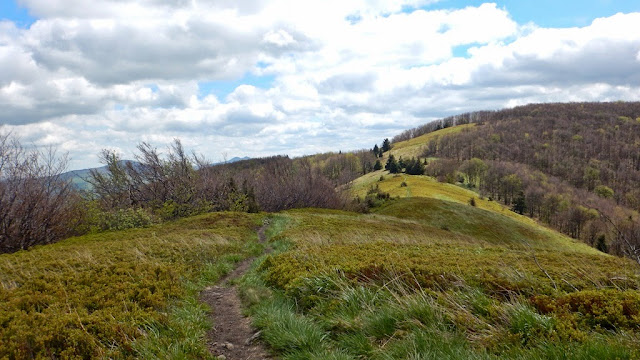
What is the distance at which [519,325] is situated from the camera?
15.0 feet

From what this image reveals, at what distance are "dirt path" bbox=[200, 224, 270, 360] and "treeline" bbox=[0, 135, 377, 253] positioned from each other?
23.1 metres

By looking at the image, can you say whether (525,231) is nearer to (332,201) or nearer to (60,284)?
(332,201)

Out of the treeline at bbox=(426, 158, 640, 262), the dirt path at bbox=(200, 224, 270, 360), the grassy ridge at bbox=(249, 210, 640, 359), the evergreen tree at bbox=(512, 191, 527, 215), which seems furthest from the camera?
the evergreen tree at bbox=(512, 191, 527, 215)

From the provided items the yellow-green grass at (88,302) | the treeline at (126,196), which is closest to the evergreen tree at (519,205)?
the treeline at (126,196)

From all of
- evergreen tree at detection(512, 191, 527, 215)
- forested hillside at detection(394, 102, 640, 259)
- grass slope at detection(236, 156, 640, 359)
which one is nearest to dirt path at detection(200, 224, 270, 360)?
grass slope at detection(236, 156, 640, 359)

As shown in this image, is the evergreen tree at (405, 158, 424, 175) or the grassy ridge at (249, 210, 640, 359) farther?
the evergreen tree at (405, 158, 424, 175)

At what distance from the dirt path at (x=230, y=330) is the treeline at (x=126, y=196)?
23097mm

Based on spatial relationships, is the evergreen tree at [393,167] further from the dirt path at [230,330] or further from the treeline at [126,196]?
the dirt path at [230,330]

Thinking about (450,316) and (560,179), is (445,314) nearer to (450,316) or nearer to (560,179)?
(450,316)

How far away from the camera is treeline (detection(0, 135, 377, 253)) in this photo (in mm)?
24438

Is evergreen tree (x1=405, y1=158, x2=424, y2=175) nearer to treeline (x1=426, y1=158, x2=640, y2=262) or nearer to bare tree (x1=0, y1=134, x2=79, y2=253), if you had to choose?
treeline (x1=426, y1=158, x2=640, y2=262)

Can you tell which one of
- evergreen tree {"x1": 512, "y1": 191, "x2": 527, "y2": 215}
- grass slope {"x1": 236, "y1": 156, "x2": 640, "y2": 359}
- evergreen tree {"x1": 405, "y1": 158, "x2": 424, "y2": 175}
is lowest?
evergreen tree {"x1": 512, "y1": 191, "x2": 527, "y2": 215}

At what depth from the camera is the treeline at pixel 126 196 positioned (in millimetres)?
24438

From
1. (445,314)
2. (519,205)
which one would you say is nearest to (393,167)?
(519,205)
